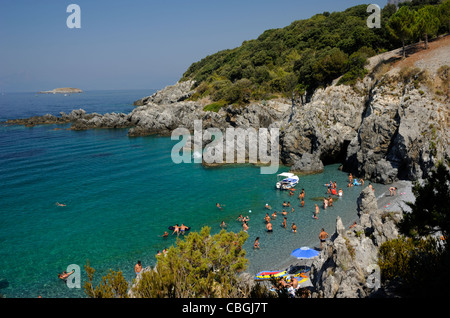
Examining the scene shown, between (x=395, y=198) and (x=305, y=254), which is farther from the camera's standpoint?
(x=395, y=198)

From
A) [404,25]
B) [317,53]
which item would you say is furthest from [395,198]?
[317,53]

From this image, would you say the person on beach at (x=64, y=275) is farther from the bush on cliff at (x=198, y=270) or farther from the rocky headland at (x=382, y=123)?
the rocky headland at (x=382, y=123)

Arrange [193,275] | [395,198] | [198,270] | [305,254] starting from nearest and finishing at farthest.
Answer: [193,275] → [198,270] → [305,254] → [395,198]

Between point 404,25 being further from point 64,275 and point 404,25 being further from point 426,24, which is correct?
point 64,275

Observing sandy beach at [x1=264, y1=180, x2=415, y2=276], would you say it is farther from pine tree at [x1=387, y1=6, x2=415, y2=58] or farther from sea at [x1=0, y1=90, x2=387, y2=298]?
pine tree at [x1=387, y1=6, x2=415, y2=58]

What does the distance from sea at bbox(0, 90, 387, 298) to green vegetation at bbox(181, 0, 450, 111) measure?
772 inches

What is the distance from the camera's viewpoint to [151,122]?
238 ft

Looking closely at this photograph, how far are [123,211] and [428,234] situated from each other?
2716 centimetres

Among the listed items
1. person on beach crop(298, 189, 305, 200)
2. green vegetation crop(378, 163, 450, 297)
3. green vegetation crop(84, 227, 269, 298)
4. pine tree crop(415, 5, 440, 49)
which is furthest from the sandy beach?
pine tree crop(415, 5, 440, 49)

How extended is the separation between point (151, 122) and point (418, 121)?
5637 cm

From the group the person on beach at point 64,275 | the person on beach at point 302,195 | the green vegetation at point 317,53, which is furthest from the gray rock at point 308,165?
the person on beach at point 64,275

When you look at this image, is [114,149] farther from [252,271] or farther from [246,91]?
[252,271]

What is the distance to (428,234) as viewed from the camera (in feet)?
→ 31.9
